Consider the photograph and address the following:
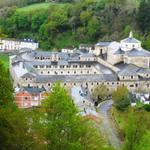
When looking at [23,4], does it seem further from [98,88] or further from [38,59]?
[98,88]

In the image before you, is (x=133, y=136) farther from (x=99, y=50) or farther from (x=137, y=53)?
(x=99, y=50)

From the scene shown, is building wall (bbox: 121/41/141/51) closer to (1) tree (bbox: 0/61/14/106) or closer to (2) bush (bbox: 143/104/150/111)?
(2) bush (bbox: 143/104/150/111)

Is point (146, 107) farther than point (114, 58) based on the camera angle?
No

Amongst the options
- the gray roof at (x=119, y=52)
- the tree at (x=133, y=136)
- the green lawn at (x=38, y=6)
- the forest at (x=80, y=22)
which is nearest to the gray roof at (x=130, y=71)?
the gray roof at (x=119, y=52)

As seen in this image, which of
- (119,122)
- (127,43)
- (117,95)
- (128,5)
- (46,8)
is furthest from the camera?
(46,8)

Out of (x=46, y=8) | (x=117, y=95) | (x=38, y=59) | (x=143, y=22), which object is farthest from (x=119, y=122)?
(x=46, y=8)

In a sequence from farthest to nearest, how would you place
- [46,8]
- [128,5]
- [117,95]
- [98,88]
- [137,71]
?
[46,8] → [128,5] → [137,71] → [98,88] → [117,95]

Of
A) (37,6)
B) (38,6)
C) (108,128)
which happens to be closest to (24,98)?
(108,128)
